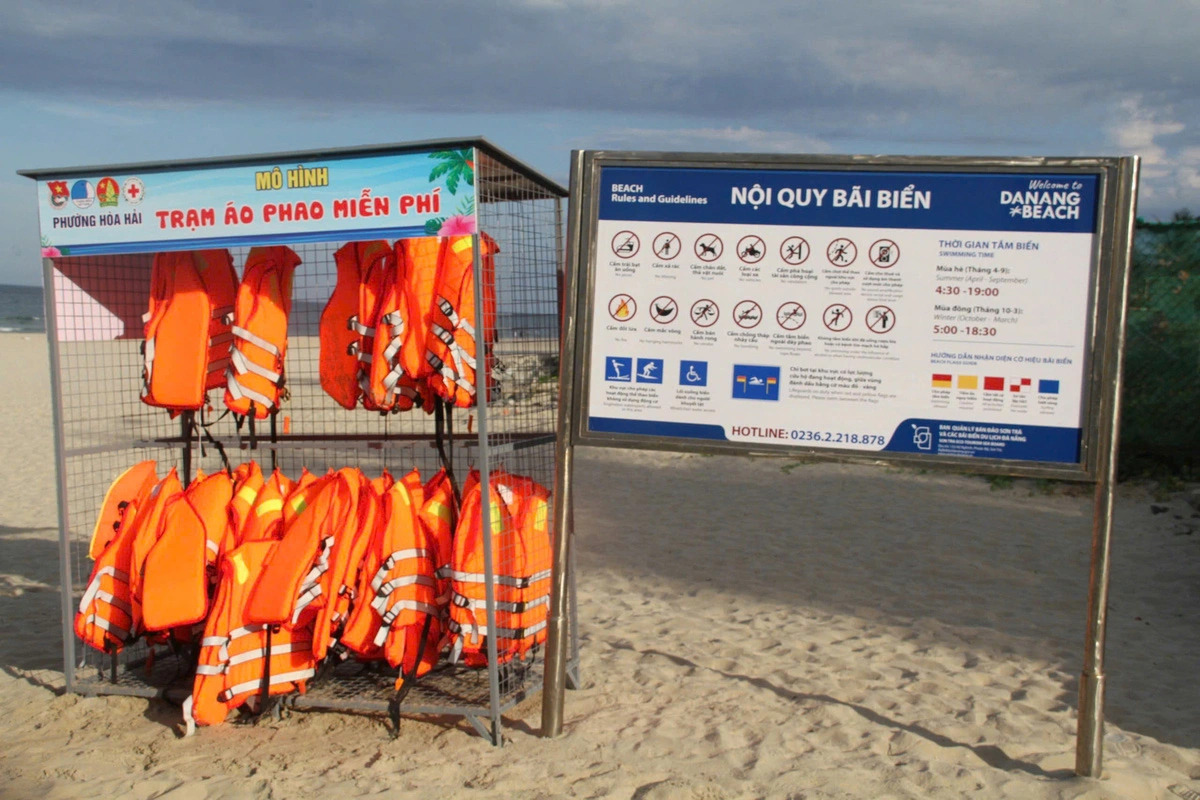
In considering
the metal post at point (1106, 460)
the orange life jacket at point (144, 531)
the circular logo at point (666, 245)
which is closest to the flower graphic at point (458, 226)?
the circular logo at point (666, 245)

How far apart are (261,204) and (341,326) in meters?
0.70

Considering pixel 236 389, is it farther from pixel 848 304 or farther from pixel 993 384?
pixel 993 384

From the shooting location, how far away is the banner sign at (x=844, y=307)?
389cm

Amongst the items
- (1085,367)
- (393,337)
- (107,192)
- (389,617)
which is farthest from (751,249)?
(107,192)

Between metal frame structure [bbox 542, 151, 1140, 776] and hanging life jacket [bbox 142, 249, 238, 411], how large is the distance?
6.47 ft

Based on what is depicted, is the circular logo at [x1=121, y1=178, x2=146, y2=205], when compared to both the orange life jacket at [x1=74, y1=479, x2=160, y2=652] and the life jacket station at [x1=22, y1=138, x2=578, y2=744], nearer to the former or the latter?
the life jacket station at [x1=22, y1=138, x2=578, y2=744]

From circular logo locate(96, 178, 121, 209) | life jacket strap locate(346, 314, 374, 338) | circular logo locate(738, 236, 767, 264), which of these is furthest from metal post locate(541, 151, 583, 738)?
circular logo locate(96, 178, 121, 209)

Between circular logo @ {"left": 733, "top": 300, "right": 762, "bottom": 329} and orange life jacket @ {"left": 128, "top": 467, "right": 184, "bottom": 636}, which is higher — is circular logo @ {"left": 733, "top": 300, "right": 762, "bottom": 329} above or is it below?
above

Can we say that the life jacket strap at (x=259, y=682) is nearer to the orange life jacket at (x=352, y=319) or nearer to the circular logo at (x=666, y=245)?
the orange life jacket at (x=352, y=319)

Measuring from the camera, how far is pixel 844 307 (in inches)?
160

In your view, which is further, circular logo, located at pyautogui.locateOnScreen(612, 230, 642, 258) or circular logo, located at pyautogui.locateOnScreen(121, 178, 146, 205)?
circular logo, located at pyautogui.locateOnScreen(121, 178, 146, 205)

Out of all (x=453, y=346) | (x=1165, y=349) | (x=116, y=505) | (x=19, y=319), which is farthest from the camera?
(x=19, y=319)

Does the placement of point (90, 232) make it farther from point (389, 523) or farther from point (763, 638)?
point (763, 638)

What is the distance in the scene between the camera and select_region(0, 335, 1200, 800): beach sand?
410 centimetres
